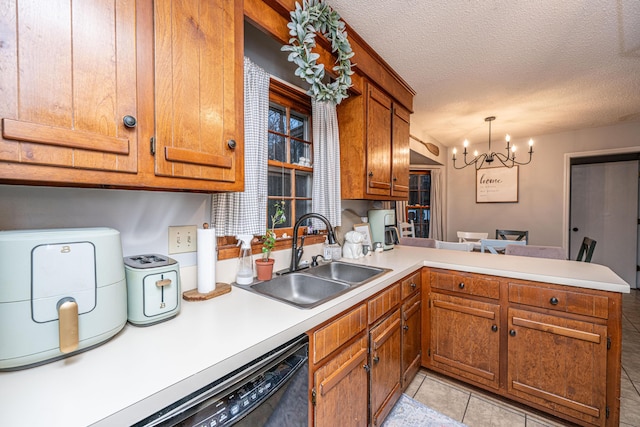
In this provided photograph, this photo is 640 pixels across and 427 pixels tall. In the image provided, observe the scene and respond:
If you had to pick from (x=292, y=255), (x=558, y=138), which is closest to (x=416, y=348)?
(x=292, y=255)

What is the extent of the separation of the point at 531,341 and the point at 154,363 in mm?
1994

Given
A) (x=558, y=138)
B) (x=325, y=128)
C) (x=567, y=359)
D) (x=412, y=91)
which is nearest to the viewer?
(x=567, y=359)

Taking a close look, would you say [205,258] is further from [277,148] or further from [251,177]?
[277,148]

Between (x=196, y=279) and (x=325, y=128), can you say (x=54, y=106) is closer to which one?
(x=196, y=279)

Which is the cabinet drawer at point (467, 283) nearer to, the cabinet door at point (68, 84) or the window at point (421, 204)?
the cabinet door at point (68, 84)

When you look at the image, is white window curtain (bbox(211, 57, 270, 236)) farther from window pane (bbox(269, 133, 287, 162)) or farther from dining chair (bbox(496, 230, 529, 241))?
dining chair (bbox(496, 230, 529, 241))

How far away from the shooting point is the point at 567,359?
1.55 m

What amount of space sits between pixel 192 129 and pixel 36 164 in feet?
1.32

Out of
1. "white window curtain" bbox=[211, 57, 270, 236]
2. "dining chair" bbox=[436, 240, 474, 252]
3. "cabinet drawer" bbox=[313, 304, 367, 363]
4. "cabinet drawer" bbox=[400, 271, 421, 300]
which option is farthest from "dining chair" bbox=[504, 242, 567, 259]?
"white window curtain" bbox=[211, 57, 270, 236]

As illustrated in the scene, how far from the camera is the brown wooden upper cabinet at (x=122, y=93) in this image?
2.02 ft

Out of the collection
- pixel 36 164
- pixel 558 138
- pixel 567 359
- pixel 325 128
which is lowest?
pixel 567 359

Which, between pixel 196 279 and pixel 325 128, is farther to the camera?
pixel 325 128

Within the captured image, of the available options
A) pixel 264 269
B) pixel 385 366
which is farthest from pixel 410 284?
pixel 264 269

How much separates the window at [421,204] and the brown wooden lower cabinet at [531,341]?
11.8 feet
